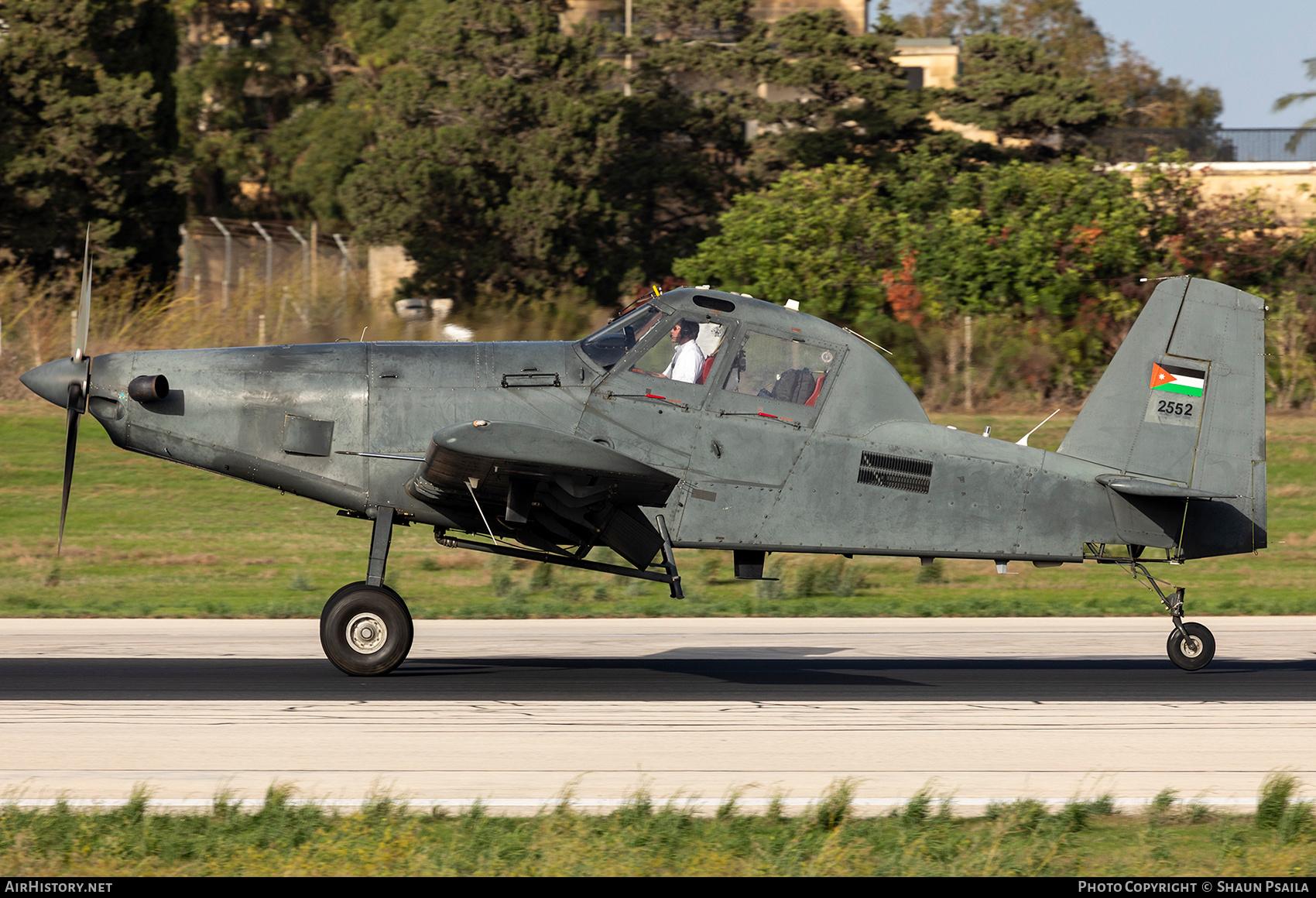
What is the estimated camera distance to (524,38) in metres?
35.7

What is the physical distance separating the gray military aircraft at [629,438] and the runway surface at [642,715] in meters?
0.93

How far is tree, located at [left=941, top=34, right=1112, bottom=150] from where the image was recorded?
3600 cm

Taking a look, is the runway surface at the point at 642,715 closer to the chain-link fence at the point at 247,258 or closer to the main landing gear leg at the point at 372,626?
the main landing gear leg at the point at 372,626

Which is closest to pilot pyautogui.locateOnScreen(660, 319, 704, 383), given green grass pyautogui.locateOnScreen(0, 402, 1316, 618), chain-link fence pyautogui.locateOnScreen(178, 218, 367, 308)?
green grass pyautogui.locateOnScreen(0, 402, 1316, 618)

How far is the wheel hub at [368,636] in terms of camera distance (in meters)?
9.95

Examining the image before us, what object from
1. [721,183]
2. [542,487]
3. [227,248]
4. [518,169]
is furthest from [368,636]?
[721,183]

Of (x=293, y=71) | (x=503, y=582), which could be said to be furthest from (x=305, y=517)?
(x=293, y=71)

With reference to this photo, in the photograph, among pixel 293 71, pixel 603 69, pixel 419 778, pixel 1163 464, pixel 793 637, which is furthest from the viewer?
pixel 293 71

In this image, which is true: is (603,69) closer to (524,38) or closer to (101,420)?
(524,38)

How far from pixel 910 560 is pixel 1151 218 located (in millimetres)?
15167

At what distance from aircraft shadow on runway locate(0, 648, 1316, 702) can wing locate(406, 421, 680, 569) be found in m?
1.11

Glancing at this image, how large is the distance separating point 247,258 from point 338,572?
16.1m

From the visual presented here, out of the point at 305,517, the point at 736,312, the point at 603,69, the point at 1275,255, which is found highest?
the point at 603,69

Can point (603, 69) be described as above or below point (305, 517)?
above
